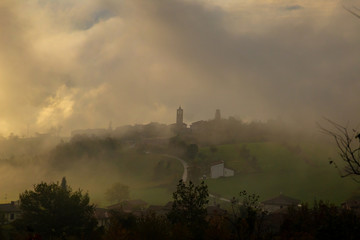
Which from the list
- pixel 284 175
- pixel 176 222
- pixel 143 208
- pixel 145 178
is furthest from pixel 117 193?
pixel 176 222

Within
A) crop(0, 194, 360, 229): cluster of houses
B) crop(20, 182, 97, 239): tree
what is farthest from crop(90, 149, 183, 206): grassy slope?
crop(20, 182, 97, 239): tree

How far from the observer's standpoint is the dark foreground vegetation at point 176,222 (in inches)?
1428

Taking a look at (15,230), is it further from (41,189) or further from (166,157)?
(166,157)

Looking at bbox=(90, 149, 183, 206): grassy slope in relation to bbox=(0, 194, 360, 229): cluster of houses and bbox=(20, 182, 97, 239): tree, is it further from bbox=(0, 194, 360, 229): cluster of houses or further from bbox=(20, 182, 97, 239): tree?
bbox=(20, 182, 97, 239): tree

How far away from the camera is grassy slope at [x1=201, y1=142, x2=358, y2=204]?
133m

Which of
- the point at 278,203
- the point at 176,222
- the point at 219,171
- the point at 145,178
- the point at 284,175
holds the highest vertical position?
the point at 219,171

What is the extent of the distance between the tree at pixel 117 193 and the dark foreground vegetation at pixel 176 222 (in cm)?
6988

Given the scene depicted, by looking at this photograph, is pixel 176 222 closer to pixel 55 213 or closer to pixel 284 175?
pixel 55 213

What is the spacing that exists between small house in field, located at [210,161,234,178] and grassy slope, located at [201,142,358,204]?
3405mm

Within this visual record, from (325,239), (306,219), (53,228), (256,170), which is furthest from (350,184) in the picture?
(325,239)

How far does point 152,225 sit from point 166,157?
146087 millimetres

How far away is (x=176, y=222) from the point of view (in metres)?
56.7

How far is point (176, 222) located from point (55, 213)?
21553 mm

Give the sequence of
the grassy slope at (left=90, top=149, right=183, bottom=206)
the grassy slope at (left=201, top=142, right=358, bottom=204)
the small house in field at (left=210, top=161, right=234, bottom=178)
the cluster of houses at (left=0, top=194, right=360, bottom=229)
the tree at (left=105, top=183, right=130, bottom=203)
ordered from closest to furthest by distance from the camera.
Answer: the cluster of houses at (left=0, top=194, right=360, bottom=229)
the grassy slope at (left=201, top=142, right=358, bottom=204)
the tree at (left=105, top=183, right=130, bottom=203)
the grassy slope at (left=90, top=149, right=183, bottom=206)
the small house in field at (left=210, top=161, right=234, bottom=178)
